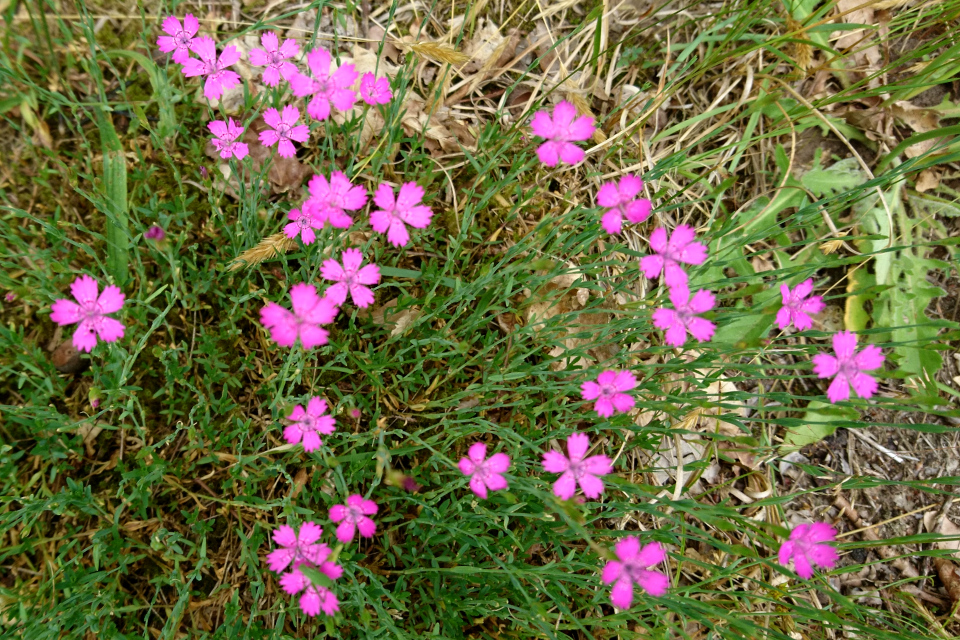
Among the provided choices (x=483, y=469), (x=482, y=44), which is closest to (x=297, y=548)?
(x=483, y=469)

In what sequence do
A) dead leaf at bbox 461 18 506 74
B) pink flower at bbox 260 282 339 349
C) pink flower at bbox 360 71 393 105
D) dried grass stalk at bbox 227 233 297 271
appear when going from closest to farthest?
1. pink flower at bbox 260 282 339 349
2. dried grass stalk at bbox 227 233 297 271
3. pink flower at bbox 360 71 393 105
4. dead leaf at bbox 461 18 506 74

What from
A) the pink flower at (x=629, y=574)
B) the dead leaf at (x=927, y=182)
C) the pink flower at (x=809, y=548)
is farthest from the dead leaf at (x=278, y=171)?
the dead leaf at (x=927, y=182)

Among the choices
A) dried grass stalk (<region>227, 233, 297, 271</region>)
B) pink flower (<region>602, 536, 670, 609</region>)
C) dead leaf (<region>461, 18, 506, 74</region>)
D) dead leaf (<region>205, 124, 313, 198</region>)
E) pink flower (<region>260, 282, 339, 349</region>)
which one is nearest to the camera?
pink flower (<region>260, 282, 339, 349</region>)

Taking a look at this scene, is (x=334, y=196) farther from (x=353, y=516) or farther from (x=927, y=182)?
(x=927, y=182)

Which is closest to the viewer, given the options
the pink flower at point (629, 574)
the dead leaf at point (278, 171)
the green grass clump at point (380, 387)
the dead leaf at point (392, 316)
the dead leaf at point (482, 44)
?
the pink flower at point (629, 574)

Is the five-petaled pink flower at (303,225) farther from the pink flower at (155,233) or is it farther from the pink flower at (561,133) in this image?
the pink flower at (561,133)

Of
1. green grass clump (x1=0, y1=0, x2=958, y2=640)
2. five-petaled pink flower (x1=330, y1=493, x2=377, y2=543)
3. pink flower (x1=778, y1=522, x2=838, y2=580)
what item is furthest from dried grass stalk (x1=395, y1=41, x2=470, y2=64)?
pink flower (x1=778, y1=522, x2=838, y2=580)

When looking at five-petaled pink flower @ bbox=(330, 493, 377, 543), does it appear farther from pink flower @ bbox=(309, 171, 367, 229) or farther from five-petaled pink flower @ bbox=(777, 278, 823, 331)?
five-petaled pink flower @ bbox=(777, 278, 823, 331)
